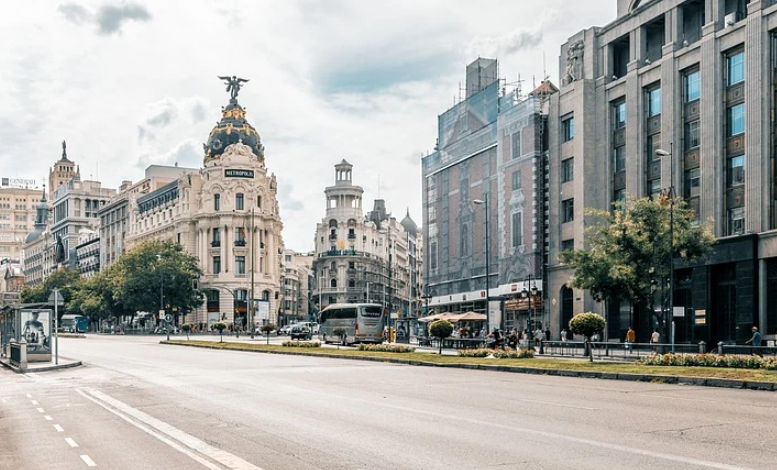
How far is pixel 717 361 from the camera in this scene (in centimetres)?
2819

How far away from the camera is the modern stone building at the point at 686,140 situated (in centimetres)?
4541

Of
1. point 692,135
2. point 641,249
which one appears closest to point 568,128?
point 692,135

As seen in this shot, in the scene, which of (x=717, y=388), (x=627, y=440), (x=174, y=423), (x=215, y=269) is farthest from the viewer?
(x=215, y=269)

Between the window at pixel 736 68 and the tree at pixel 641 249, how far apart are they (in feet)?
24.4

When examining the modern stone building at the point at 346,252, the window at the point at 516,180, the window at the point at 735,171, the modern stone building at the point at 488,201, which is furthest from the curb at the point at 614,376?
the modern stone building at the point at 346,252

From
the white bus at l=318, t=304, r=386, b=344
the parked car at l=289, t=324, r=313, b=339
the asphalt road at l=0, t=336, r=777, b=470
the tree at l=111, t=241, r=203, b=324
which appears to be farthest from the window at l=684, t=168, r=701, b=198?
the tree at l=111, t=241, r=203, b=324

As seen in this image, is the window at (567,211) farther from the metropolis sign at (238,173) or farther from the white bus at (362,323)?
the metropolis sign at (238,173)

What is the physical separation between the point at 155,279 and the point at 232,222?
1537 cm

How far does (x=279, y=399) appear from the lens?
817 inches

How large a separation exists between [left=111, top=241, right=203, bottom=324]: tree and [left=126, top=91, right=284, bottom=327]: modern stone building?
6.15 meters

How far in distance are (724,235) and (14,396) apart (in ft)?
123

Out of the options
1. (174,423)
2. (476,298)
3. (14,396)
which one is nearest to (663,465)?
(174,423)

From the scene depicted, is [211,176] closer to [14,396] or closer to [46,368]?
[46,368]

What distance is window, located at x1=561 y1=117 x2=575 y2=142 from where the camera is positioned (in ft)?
208
